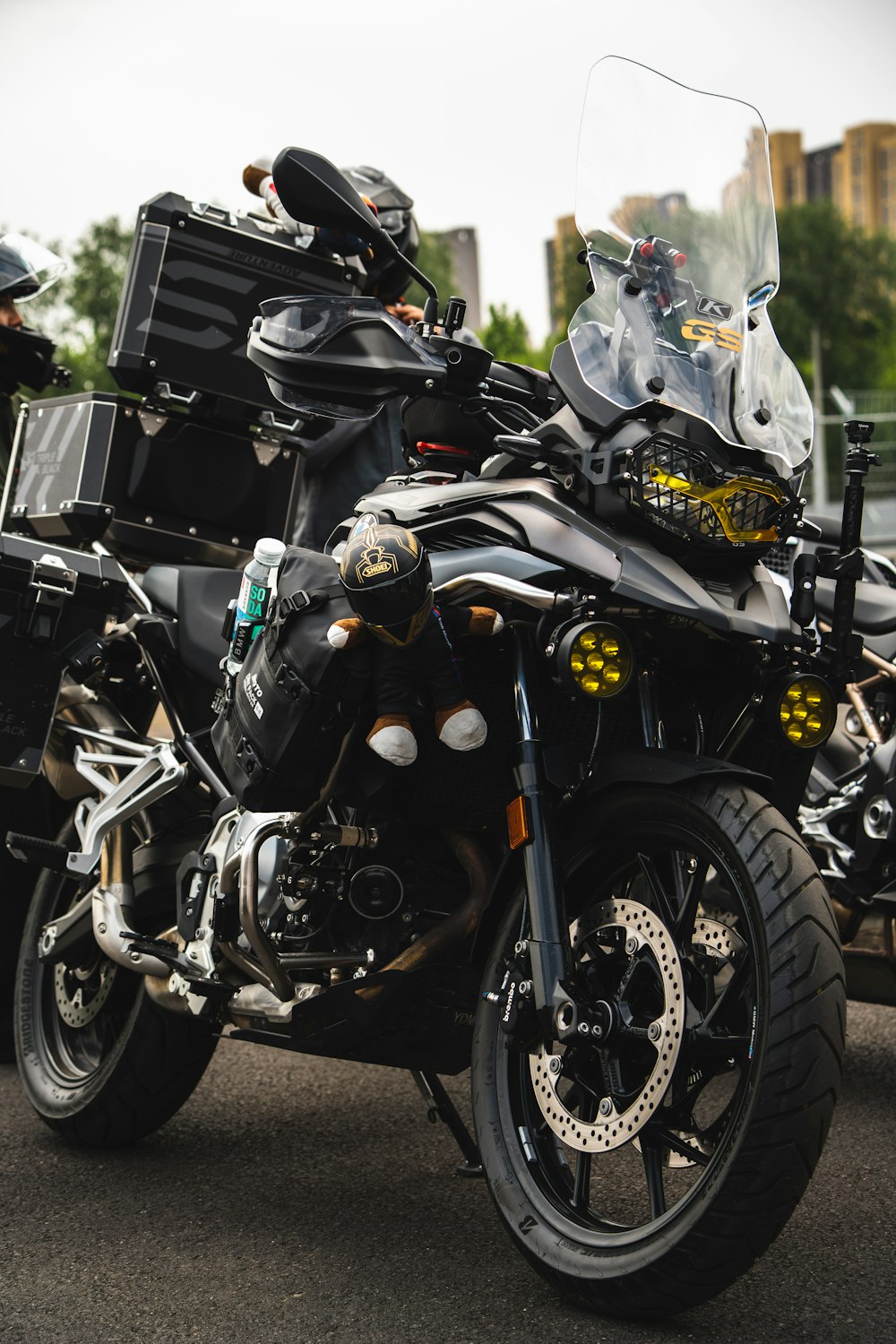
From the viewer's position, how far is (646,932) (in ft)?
9.23

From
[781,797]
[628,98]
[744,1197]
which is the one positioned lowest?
[744,1197]

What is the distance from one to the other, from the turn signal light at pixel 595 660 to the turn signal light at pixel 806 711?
12.5 inches

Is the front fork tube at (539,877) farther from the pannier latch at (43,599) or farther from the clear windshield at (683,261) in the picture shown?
the pannier latch at (43,599)

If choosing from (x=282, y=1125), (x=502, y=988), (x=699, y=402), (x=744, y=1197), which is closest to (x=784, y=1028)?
(x=744, y=1197)

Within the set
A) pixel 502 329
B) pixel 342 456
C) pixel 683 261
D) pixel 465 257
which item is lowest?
pixel 342 456

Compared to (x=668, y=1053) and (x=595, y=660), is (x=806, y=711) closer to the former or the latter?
(x=595, y=660)

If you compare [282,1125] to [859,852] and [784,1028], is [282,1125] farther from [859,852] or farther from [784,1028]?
[784,1028]

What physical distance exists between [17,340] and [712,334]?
3231mm

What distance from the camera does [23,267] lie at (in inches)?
226

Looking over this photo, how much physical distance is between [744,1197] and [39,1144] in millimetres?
2345

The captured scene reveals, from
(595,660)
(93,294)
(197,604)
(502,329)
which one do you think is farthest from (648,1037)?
(93,294)

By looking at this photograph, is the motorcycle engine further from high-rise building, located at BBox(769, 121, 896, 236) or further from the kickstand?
high-rise building, located at BBox(769, 121, 896, 236)

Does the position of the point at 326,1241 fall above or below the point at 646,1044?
below

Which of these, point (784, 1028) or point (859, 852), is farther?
point (859, 852)
